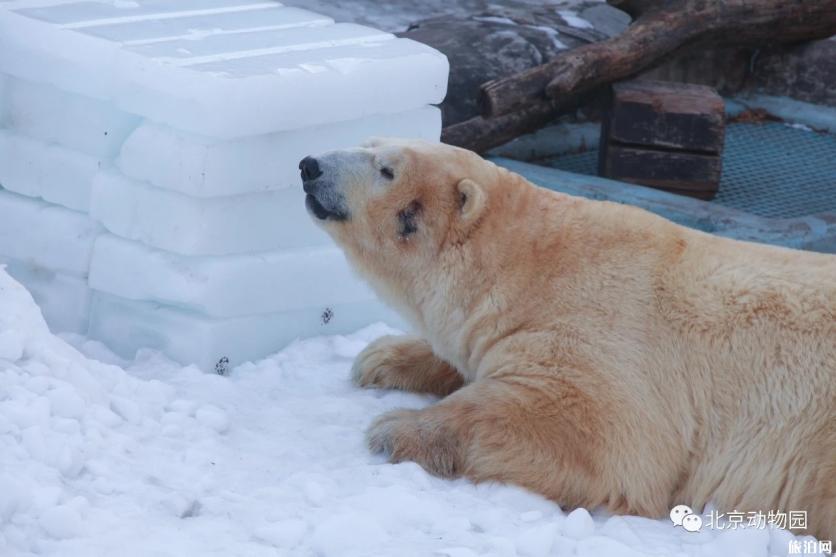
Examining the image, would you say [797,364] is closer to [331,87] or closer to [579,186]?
[331,87]

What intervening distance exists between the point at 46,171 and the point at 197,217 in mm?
644

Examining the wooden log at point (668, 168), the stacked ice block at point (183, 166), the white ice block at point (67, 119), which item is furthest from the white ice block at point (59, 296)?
the wooden log at point (668, 168)

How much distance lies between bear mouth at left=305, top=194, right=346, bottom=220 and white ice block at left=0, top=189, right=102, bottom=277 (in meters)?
0.89

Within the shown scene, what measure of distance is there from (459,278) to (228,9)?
171cm

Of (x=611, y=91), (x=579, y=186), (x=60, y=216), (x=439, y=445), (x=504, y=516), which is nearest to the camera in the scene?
(x=504, y=516)

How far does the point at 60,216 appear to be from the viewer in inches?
164

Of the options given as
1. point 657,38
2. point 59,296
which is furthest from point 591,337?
point 657,38

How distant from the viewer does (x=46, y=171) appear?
4.18m

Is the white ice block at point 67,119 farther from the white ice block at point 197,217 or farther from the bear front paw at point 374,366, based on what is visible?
the bear front paw at point 374,366

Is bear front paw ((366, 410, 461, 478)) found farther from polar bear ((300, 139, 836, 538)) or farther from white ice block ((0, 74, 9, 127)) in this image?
white ice block ((0, 74, 9, 127))

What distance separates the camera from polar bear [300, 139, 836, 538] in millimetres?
3312

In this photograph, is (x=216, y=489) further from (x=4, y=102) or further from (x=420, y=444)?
(x=4, y=102)

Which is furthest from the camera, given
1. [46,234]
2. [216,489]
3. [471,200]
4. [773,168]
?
[773,168]

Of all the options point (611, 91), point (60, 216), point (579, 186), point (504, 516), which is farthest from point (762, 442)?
point (611, 91)
